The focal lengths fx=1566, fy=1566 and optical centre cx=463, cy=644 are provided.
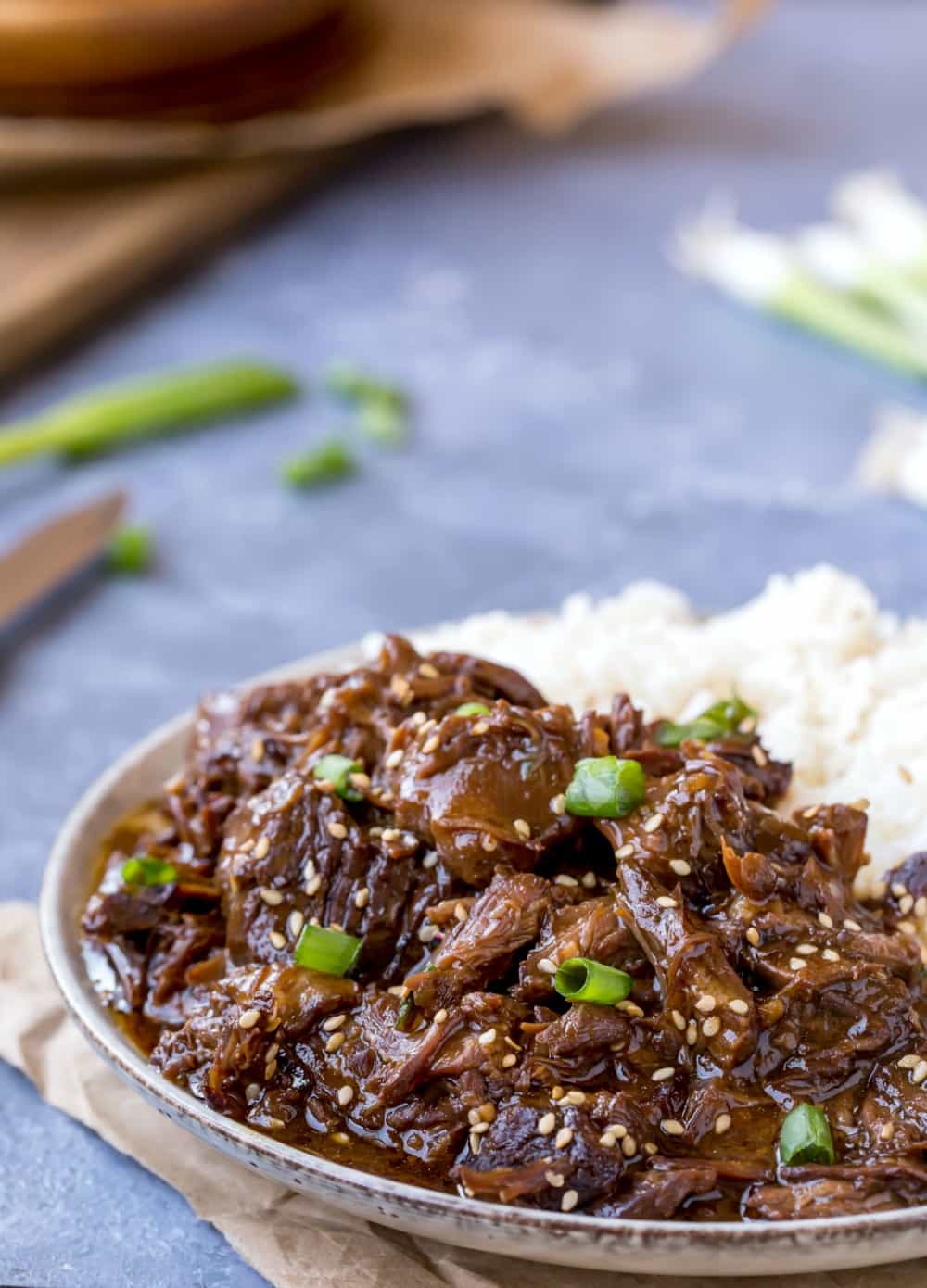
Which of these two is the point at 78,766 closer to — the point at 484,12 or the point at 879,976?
the point at 879,976

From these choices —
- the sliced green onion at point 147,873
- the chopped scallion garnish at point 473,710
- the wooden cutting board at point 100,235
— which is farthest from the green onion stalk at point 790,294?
the sliced green onion at point 147,873

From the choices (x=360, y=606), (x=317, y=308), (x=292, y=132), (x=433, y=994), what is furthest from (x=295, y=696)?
(x=292, y=132)

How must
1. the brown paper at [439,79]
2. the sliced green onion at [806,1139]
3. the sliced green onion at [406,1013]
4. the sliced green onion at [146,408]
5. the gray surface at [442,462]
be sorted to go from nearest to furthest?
the sliced green onion at [806,1139], the sliced green onion at [406,1013], the gray surface at [442,462], the sliced green onion at [146,408], the brown paper at [439,79]

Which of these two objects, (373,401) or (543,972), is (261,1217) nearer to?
(543,972)

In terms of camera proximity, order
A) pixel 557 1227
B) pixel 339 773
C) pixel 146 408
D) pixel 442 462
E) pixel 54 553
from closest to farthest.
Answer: pixel 557 1227 → pixel 339 773 → pixel 54 553 → pixel 442 462 → pixel 146 408

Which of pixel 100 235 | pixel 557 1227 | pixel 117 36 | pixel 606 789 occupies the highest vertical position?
pixel 117 36

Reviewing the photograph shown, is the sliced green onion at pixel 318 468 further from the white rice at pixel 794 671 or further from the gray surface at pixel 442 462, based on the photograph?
the white rice at pixel 794 671

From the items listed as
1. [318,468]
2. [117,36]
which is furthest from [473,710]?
[117,36]
